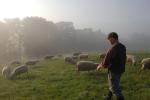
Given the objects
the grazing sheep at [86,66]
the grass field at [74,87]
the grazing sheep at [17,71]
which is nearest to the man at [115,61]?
the grass field at [74,87]

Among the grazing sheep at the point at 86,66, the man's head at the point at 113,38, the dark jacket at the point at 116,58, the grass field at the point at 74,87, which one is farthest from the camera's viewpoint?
the grazing sheep at the point at 86,66

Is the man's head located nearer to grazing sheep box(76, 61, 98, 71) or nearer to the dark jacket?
the dark jacket

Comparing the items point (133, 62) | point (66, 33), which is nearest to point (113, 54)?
point (133, 62)

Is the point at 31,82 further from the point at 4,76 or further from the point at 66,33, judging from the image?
the point at 66,33

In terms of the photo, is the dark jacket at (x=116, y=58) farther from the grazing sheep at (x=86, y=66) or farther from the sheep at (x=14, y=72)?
the sheep at (x=14, y=72)

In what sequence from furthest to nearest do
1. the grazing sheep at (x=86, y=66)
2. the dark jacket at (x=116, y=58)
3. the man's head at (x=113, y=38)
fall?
the grazing sheep at (x=86, y=66)
the man's head at (x=113, y=38)
the dark jacket at (x=116, y=58)

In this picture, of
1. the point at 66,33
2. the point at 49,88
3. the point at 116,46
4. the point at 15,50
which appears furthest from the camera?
the point at 66,33

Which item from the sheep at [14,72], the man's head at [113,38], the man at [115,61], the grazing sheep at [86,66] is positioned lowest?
the sheep at [14,72]

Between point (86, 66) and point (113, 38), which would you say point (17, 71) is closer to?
point (86, 66)

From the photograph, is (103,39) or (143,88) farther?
(103,39)

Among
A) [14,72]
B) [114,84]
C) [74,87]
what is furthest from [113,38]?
[14,72]

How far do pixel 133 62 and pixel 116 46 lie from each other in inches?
A: 696

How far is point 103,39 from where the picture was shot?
164 m

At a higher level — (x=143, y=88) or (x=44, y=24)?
(x=44, y=24)
